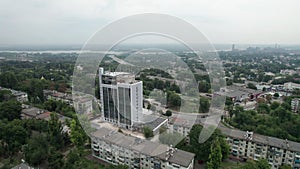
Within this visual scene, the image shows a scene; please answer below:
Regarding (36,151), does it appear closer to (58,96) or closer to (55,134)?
(55,134)

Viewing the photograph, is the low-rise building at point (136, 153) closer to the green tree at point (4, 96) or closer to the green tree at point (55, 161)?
the green tree at point (55, 161)

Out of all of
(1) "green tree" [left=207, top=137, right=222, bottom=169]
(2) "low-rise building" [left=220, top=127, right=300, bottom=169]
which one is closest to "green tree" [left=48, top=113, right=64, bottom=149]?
(1) "green tree" [left=207, top=137, right=222, bottom=169]

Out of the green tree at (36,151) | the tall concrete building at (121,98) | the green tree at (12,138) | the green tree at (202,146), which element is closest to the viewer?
the green tree at (36,151)

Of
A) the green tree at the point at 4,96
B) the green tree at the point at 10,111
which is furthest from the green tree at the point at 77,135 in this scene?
the green tree at the point at 4,96

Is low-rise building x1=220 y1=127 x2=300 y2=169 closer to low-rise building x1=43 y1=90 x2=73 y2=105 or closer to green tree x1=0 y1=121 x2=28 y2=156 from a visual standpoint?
green tree x1=0 y1=121 x2=28 y2=156

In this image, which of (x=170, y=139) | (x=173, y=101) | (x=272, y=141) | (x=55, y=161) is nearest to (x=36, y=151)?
(x=55, y=161)

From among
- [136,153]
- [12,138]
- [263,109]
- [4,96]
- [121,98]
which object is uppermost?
[121,98]

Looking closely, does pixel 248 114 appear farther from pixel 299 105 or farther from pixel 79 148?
pixel 79 148
